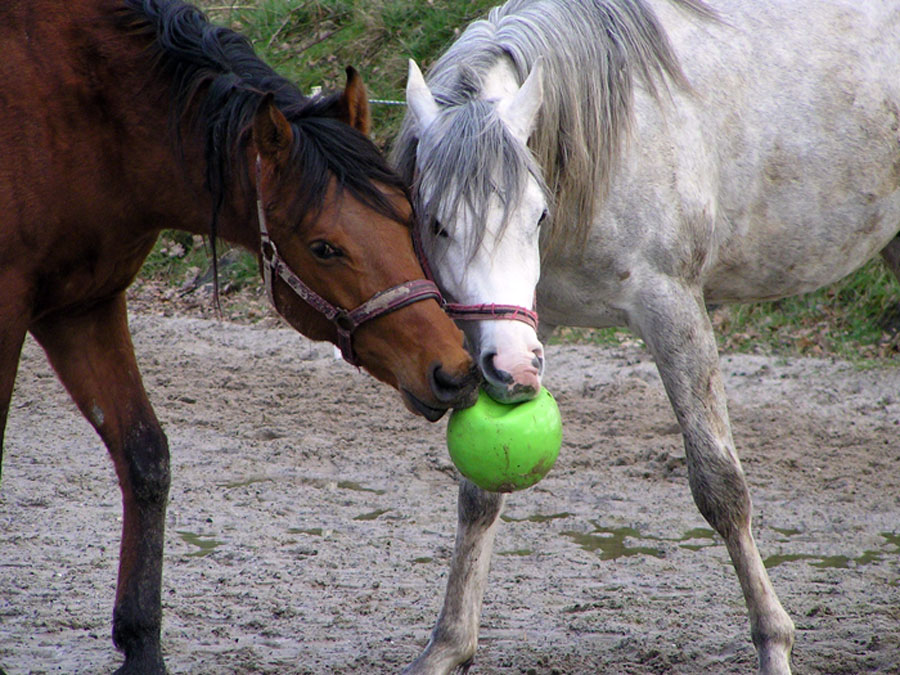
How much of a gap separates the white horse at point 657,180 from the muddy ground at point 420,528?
38 cm

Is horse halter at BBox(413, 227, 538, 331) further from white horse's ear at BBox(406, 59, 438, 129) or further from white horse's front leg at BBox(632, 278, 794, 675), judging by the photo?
white horse's front leg at BBox(632, 278, 794, 675)

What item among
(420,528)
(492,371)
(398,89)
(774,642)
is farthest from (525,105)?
(398,89)

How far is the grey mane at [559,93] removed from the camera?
2.75m

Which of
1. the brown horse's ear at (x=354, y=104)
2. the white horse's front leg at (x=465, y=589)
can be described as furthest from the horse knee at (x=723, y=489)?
the brown horse's ear at (x=354, y=104)

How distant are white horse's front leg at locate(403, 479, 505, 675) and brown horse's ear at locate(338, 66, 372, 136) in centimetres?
119

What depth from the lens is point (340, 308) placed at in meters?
2.60

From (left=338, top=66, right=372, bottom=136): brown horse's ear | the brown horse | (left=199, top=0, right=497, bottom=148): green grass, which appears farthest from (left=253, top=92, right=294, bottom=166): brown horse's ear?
(left=199, top=0, right=497, bottom=148): green grass

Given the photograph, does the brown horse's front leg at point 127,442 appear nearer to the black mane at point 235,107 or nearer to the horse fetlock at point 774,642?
the black mane at point 235,107

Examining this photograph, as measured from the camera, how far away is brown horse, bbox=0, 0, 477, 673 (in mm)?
2545

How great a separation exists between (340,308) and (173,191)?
60 cm

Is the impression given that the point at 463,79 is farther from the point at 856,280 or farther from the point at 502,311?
the point at 856,280

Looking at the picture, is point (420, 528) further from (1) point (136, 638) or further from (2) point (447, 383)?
(2) point (447, 383)

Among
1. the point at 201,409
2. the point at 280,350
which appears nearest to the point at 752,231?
the point at 201,409

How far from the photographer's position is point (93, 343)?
3.11 m
